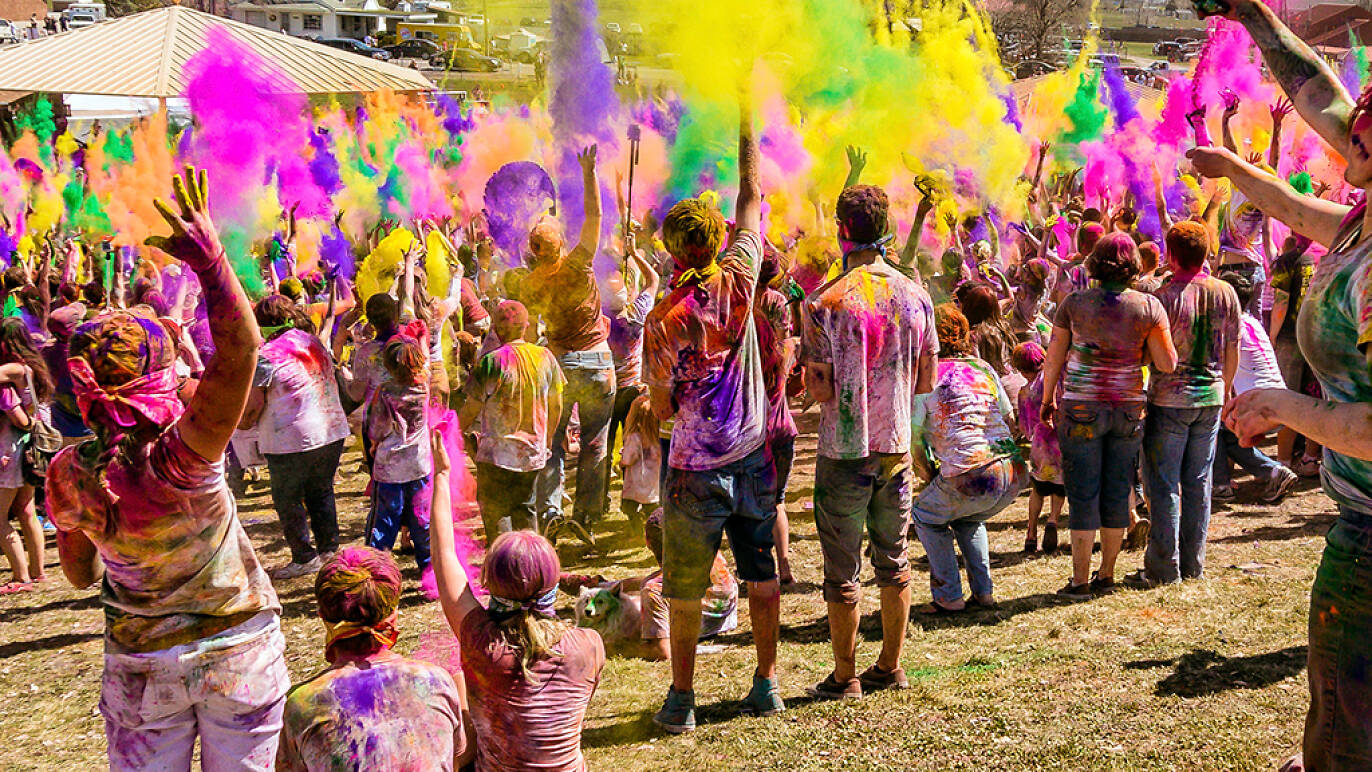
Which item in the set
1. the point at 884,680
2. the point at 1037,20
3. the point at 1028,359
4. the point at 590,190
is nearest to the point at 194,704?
the point at 884,680

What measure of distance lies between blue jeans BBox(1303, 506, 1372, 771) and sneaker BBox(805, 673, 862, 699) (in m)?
2.10

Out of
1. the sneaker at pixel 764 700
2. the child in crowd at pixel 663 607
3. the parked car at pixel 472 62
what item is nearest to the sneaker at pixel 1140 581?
the child in crowd at pixel 663 607

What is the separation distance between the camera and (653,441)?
7055 mm

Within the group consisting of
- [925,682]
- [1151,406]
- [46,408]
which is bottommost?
[925,682]

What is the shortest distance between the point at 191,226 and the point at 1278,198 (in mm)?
3031

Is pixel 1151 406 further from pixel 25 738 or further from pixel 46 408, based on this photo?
pixel 46 408

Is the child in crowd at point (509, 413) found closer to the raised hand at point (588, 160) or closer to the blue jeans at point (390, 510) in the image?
the blue jeans at point (390, 510)

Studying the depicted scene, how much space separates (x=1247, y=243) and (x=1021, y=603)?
431 cm

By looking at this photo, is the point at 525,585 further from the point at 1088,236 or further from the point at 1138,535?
the point at 1088,236

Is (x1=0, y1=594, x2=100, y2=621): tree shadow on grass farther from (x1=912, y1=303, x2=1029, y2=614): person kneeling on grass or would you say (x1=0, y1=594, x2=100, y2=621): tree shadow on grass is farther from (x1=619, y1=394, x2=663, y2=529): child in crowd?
(x1=912, y1=303, x2=1029, y2=614): person kneeling on grass

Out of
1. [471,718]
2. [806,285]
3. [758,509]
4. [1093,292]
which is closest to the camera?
[471,718]

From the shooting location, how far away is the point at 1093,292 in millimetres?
5527

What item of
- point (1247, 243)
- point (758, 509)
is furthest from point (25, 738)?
point (1247, 243)

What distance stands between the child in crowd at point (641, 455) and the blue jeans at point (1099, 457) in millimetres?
2521
